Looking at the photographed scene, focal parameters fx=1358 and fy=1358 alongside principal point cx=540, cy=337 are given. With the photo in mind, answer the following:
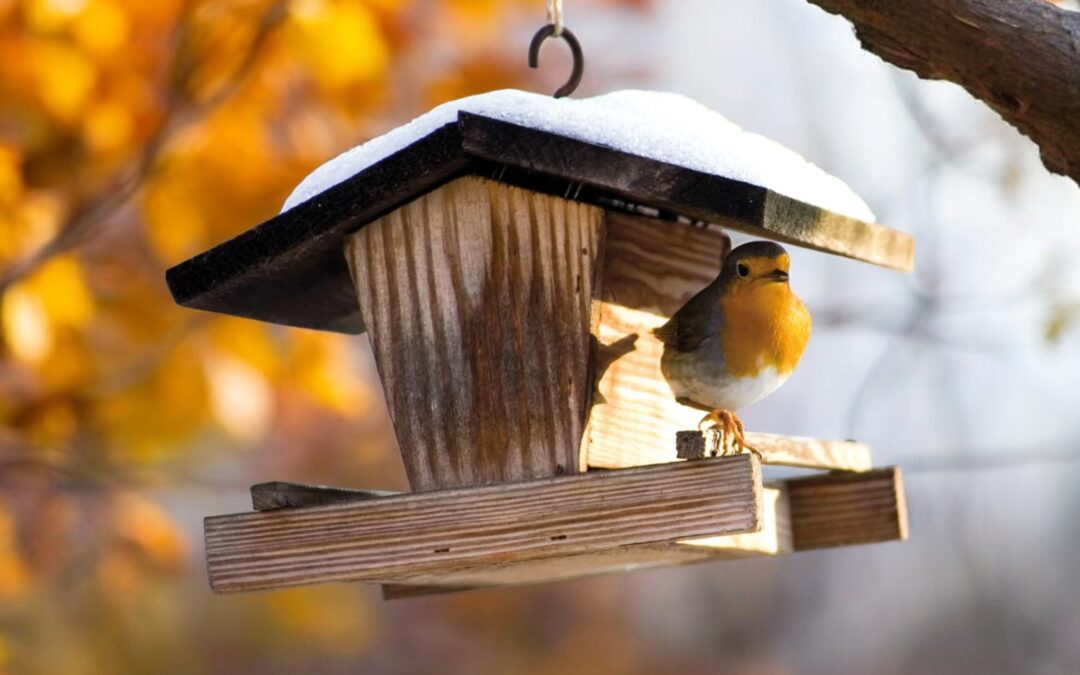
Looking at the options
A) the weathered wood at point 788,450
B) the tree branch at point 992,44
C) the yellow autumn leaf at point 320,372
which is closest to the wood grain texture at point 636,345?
the weathered wood at point 788,450

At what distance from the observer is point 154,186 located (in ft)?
13.9

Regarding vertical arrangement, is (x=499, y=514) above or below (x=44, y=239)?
below

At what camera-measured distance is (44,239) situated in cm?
409

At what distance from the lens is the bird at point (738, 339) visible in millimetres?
2512

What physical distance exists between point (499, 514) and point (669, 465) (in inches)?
11.9

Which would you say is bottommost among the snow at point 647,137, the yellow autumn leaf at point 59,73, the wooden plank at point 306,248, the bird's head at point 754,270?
the bird's head at point 754,270

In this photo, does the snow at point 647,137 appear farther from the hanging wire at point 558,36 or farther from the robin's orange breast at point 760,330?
the robin's orange breast at point 760,330

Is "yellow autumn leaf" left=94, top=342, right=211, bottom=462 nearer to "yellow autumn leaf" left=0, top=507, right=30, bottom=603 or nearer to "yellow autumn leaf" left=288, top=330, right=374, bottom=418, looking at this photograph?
"yellow autumn leaf" left=288, top=330, right=374, bottom=418

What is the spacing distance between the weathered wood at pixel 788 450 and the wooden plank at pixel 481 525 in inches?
1.5

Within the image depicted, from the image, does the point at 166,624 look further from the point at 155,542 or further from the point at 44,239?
the point at 44,239

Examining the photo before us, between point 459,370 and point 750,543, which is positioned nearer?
point 459,370

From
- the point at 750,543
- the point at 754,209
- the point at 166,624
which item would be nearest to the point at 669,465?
the point at 754,209

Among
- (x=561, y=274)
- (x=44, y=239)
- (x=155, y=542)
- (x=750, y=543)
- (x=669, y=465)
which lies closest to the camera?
(x=669, y=465)

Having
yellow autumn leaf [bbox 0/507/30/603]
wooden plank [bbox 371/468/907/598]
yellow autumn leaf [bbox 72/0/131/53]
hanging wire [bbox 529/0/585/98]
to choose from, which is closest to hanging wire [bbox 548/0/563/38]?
hanging wire [bbox 529/0/585/98]
